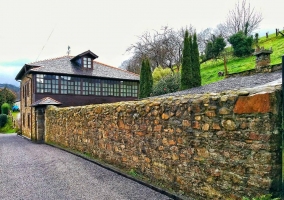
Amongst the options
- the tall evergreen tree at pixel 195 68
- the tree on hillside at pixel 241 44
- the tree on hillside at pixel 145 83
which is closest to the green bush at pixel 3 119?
the tree on hillside at pixel 145 83

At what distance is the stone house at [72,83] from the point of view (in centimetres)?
2094

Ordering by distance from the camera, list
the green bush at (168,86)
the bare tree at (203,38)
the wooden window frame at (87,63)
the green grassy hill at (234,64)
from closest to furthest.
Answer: the wooden window frame at (87,63) → the green bush at (168,86) → the green grassy hill at (234,64) → the bare tree at (203,38)

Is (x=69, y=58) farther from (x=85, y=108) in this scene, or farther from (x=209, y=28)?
(x=209, y=28)

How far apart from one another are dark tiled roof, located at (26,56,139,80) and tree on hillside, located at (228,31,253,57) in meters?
16.9

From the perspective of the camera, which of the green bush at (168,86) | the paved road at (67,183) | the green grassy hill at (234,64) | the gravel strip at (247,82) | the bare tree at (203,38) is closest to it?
the paved road at (67,183)

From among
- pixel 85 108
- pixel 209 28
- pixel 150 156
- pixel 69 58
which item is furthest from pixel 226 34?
pixel 150 156

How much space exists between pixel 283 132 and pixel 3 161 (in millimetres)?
10046

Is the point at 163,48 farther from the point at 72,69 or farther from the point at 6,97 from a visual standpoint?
the point at 6,97

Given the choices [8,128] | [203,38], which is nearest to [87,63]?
[8,128]

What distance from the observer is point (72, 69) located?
2295 cm

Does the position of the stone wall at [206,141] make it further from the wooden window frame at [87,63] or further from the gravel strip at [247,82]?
the wooden window frame at [87,63]

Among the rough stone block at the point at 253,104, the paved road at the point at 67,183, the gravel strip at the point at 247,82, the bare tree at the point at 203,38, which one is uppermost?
the bare tree at the point at 203,38

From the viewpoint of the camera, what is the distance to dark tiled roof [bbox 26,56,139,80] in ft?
71.2

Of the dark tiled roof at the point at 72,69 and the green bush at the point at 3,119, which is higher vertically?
the dark tiled roof at the point at 72,69
